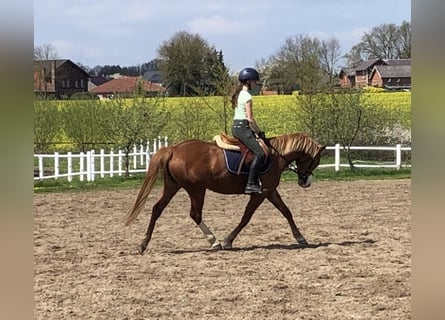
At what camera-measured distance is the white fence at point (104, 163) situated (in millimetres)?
16766

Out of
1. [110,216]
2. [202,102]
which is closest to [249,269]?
[110,216]

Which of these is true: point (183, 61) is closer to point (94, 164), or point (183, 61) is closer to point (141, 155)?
point (141, 155)

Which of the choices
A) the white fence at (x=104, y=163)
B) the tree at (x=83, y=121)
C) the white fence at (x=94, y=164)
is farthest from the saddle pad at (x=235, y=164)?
the tree at (x=83, y=121)

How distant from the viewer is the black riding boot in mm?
6852

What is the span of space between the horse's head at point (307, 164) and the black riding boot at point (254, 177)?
0.63 m

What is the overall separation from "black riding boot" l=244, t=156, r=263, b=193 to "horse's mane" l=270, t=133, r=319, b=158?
37 centimetres

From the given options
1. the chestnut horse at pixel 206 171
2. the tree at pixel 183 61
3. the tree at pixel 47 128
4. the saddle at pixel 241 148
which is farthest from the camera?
the tree at pixel 183 61

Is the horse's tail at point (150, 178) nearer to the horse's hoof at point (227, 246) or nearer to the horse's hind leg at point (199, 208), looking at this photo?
the horse's hind leg at point (199, 208)

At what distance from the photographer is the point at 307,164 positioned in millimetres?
7344

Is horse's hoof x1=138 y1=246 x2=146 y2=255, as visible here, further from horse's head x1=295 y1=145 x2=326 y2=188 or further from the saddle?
horse's head x1=295 y1=145 x2=326 y2=188

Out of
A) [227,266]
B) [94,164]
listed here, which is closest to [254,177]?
[227,266]

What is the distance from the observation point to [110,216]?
10.2 metres
